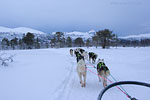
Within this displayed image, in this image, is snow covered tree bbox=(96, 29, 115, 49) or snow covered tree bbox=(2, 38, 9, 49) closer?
snow covered tree bbox=(96, 29, 115, 49)

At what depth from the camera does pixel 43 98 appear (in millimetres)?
2637

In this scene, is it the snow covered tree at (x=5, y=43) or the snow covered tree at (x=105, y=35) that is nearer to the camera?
the snow covered tree at (x=105, y=35)

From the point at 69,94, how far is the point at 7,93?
194cm

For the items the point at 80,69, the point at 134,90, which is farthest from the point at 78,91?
the point at 134,90

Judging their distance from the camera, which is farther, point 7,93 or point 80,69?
point 80,69

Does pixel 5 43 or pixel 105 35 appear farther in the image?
pixel 5 43

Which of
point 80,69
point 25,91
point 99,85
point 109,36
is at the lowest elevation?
point 99,85

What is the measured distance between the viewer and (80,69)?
3549mm

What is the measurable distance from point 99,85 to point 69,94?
1.50 meters

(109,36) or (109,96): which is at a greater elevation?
(109,36)

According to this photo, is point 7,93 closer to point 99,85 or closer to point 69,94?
point 69,94

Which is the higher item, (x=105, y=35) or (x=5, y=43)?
(x=105, y=35)

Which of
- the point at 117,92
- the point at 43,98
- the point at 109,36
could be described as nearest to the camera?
the point at 43,98

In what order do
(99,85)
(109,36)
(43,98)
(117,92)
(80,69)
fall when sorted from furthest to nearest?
(109,36)
(99,85)
(80,69)
(117,92)
(43,98)
